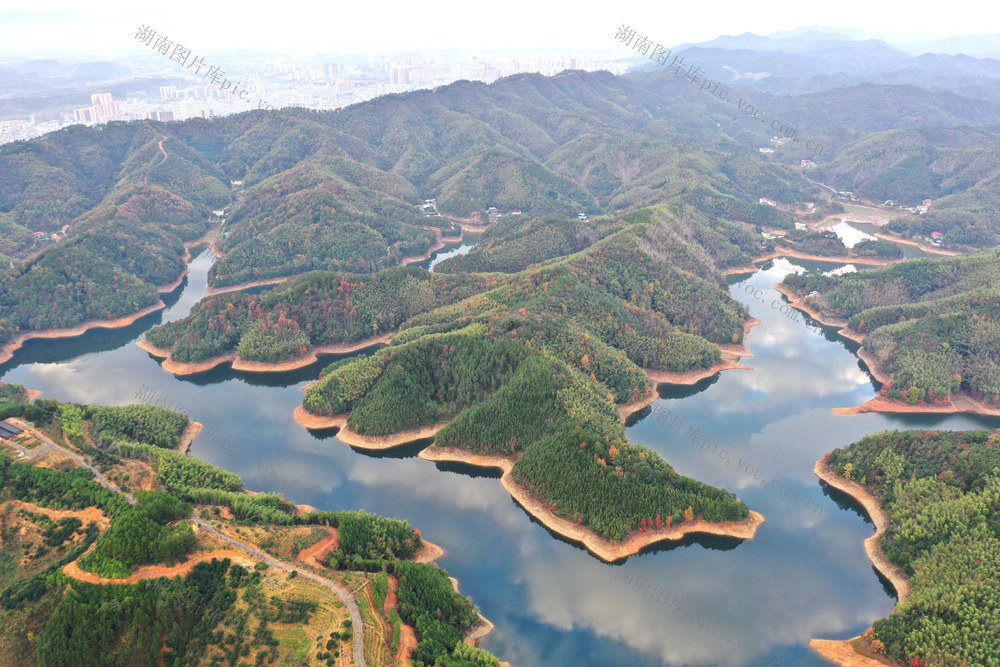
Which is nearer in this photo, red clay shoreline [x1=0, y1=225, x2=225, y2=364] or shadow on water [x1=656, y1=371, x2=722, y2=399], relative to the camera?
shadow on water [x1=656, y1=371, x2=722, y2=399]

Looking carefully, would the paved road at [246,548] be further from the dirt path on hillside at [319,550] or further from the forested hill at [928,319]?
the forested hill at [928,319]

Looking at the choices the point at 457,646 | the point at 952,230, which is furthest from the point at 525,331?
the point at 952,230

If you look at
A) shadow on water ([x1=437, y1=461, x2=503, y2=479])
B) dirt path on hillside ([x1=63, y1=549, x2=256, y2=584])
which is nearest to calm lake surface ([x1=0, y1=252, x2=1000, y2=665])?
shadow on water ([x1=437, y1=461, x2=503, y2=479])

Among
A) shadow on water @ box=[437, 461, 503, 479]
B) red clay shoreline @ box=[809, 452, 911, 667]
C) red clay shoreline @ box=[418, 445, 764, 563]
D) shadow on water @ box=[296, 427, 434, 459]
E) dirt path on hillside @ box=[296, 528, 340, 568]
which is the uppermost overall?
red clay shoreline @ box=[809, 452, 911, 667]

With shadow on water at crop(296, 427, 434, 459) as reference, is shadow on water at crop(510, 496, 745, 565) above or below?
above

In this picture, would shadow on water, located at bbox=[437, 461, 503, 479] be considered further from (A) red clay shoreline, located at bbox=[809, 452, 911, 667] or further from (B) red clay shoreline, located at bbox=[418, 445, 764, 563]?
(A) red clay shoreline, located at bbox=[809, 452, 911, 667]

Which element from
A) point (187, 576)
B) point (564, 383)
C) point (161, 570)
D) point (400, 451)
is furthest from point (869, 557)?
point (161, 570)

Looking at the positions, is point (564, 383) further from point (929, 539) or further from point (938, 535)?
point (938, 535)
